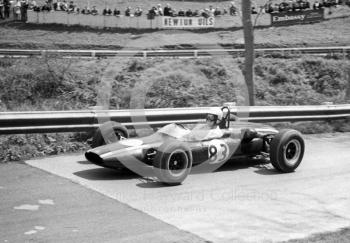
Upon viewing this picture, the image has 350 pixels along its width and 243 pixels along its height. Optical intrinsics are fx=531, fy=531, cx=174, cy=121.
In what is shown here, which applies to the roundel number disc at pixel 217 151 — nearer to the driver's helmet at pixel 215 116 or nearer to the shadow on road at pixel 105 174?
the driver's helmet at pixel 215 116

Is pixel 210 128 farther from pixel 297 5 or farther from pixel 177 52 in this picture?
pixel 297 5

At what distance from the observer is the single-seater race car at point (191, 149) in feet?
29.6

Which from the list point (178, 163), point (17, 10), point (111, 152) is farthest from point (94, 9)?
point (178, 163)

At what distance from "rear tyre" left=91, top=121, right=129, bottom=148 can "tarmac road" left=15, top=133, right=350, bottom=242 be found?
0.50m

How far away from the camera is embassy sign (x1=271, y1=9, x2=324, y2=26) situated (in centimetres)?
3616

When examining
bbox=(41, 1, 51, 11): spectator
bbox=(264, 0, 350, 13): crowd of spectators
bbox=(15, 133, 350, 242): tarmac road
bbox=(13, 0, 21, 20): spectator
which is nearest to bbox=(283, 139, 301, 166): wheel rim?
bbox=(15, 133, 350, 242): tarmac road

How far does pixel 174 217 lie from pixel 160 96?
13.0m

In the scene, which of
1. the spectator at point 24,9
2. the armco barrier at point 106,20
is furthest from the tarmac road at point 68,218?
the spectator at point 24,9

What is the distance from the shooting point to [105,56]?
2714 cm

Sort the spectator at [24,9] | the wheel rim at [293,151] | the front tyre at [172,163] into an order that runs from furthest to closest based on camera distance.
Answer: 1. the spectator at [24,9]
2. the wheel rim at [293,151]
3. the front tyre at [172,163]

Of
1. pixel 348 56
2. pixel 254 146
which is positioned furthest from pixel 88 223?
pixel 348 56

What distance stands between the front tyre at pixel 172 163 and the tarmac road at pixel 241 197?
169mm

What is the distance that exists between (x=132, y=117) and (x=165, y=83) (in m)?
9.80

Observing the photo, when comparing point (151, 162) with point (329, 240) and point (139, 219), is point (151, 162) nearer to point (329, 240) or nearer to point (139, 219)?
point (139, 219)
